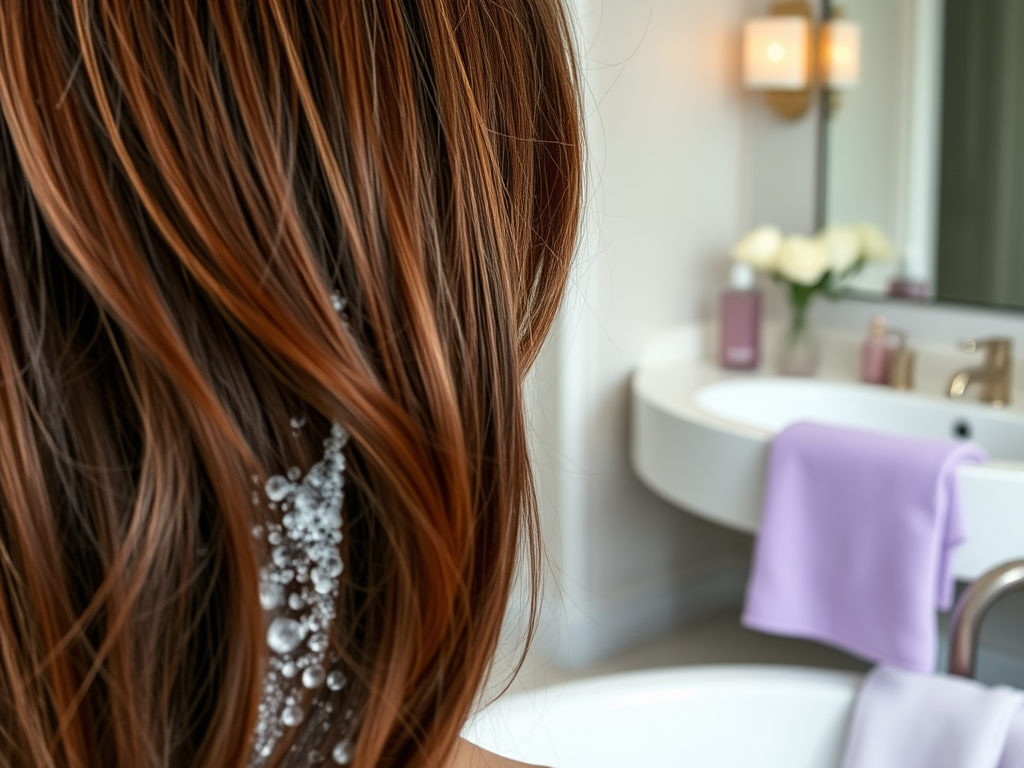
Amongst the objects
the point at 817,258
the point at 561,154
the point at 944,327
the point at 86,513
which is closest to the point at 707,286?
the point at 817,258

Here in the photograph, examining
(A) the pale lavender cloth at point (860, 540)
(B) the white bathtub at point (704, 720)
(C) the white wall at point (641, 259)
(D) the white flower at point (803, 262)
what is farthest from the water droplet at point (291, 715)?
(D) the white flower at point (803, 262)

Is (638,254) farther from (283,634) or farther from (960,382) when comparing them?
(283,634)

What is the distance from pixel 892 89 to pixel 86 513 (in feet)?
6.34

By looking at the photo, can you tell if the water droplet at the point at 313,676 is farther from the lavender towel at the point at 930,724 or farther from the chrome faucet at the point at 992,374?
the chrome faucet at the point at 992,374

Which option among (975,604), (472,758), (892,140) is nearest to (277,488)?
(472,758)

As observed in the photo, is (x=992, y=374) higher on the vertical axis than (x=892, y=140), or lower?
lower

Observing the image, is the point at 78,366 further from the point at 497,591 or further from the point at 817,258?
the point at 817,258

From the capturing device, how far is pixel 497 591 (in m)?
0.43

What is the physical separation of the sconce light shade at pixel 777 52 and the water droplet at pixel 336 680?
1879mm

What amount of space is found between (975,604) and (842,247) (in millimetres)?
1026

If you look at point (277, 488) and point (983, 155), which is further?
point (983, 155)

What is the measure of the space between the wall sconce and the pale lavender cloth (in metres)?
0.83

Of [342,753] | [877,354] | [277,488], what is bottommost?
[877,354]

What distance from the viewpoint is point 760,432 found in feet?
5.42
